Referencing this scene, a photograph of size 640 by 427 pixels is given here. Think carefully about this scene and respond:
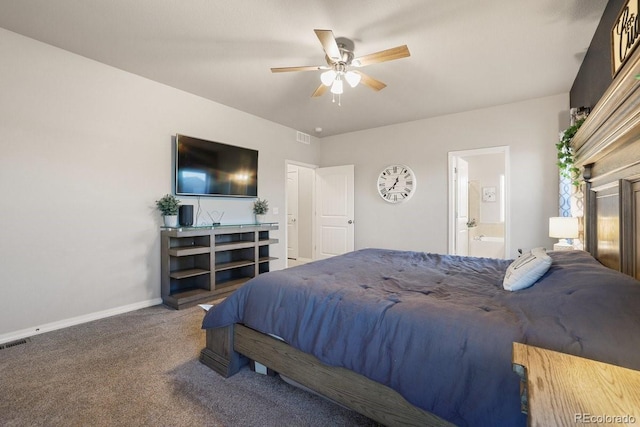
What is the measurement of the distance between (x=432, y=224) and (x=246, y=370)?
3.58 metres

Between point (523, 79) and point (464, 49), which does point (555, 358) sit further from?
point (523, 79)

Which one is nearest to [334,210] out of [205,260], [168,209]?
[205,260]

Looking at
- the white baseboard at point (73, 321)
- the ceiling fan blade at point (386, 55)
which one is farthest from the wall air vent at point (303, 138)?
the white baseboard at point (73, 321)

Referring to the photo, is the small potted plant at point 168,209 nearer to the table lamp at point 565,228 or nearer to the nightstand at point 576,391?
the nightstand at point 576,391

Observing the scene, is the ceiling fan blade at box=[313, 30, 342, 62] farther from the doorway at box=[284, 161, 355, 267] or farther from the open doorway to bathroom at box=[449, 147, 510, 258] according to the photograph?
the open doorway to bathroom at box=[449, 147, 510, 258]

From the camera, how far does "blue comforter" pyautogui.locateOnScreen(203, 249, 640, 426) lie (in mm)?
1033

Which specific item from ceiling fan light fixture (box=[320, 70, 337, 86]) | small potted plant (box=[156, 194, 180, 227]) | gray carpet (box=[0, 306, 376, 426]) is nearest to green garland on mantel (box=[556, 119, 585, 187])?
ceiling fan light fixture (box=[320, 70, 337, 86])

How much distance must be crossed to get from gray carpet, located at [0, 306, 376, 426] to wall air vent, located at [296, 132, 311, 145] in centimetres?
389

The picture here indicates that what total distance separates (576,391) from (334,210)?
5005 mm

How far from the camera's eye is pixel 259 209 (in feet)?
14.6

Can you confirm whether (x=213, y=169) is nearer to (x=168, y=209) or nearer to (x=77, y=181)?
(x=168, y=209)

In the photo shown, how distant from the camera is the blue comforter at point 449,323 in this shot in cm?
103

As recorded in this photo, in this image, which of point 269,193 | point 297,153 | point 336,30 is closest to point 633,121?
point 336,30

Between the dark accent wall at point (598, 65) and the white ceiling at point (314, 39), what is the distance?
8 centimetres
